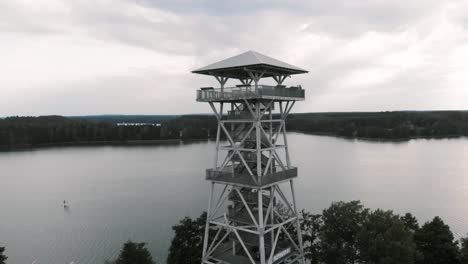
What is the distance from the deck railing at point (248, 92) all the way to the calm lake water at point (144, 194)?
17342mm

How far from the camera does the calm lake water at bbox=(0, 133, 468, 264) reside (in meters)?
33.1

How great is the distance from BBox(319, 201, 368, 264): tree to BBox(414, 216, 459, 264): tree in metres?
3.74

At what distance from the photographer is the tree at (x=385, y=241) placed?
1664 cm

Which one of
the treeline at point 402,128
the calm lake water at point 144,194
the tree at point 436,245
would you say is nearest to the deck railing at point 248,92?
the tree at point 436,245

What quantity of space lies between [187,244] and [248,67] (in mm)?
13708

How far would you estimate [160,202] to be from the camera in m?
45.1

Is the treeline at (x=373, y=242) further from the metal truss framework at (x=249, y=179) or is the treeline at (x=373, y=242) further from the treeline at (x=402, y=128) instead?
the treeline at (x=402, y=128)

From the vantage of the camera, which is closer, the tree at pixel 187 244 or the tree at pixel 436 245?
the tree at pixel 436 245

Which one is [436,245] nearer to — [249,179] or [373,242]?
[373,242]

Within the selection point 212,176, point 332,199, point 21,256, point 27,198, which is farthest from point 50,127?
point 212,176

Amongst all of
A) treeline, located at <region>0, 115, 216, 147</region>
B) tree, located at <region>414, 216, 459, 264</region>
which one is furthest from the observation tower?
treeline, located at <region>0, 115, 216, 147</region>

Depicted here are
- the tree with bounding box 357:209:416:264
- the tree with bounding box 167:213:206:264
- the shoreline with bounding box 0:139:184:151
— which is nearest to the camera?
the tree with bounding box 357:209:416:264

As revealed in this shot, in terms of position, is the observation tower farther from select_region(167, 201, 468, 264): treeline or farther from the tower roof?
select_region(167, 201, 468, 264): treeline

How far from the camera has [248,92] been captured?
16.9 metres
